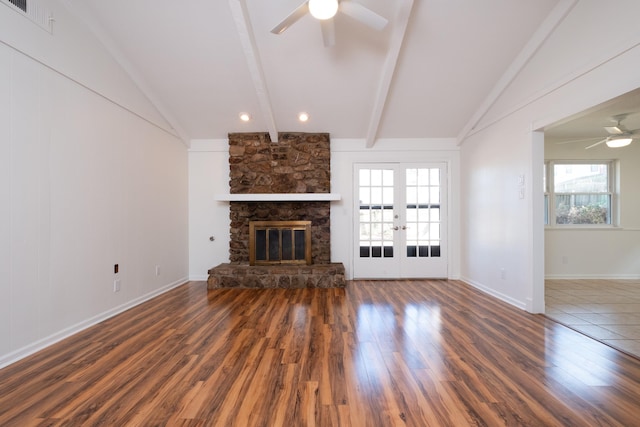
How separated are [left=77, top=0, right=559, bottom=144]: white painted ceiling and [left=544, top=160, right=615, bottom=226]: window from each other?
2266mm

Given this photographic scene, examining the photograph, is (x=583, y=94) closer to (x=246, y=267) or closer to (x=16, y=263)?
(x=246, y=267)

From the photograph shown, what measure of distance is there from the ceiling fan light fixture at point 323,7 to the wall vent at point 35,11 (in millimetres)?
2323

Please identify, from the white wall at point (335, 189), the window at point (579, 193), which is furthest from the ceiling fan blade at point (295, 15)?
the window at point (579, 193)

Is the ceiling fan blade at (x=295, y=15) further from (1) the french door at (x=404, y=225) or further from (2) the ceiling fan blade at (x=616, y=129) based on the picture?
(2) the ceiling fan blade at (x=616, y=129)

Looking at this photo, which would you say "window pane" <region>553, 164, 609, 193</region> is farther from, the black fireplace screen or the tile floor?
the black fireplace screen

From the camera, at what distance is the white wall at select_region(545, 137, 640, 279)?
16.9 ft

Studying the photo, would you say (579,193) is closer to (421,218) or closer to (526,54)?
(421,218)

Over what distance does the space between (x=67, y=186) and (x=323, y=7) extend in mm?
2893

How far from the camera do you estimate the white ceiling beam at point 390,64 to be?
3.00m

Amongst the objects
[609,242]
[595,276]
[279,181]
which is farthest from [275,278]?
[609,242]

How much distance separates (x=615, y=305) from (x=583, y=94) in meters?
2.69

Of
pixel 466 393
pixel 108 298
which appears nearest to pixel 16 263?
pixel 108 298

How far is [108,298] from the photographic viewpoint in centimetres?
332

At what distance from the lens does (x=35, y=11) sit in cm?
247
